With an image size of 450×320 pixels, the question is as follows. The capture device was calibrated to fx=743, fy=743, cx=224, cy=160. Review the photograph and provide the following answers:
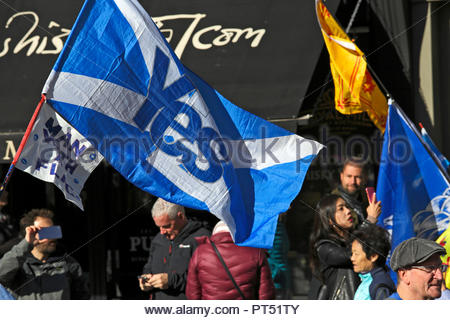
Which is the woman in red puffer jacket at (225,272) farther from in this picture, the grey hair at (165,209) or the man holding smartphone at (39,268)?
the man holding smartphone at (39,268)

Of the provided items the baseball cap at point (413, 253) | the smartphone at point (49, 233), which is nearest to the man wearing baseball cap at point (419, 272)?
the baseball cap at point (413, 253)

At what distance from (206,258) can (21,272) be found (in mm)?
1665

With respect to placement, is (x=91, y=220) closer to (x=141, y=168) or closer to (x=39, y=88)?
(x=39, y=88)

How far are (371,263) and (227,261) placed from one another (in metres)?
1.25

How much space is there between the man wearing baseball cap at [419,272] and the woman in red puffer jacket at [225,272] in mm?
2034

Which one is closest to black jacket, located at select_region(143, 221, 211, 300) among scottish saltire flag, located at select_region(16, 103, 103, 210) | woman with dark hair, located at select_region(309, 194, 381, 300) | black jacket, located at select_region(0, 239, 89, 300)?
black jacket, located at select_region(0, 239, 89, 300)

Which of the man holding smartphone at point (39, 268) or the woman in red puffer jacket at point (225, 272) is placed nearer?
the woman in red puffer jacket at point (225, 272)

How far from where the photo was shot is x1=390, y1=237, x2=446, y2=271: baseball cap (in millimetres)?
3953

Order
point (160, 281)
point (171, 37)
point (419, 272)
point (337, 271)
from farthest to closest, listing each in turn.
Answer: point (171, 37)
point (160, 281)
point (337, 271)
point (419, 272)

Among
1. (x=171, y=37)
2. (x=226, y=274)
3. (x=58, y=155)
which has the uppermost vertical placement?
(x=171, y=37)

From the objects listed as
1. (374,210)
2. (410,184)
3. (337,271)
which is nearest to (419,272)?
(337,271)

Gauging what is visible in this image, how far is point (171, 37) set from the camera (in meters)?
7.98

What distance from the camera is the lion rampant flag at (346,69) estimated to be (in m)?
6.76

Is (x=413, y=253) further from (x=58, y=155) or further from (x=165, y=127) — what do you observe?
(x=58, y=155)
